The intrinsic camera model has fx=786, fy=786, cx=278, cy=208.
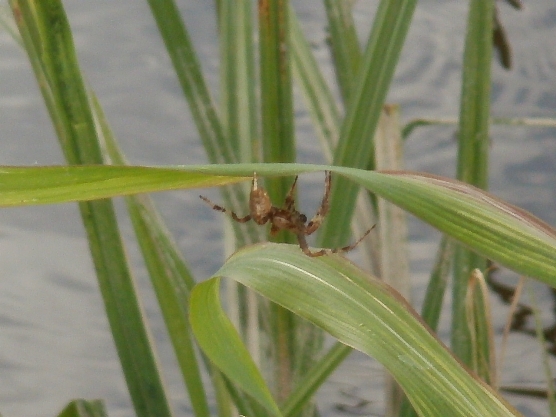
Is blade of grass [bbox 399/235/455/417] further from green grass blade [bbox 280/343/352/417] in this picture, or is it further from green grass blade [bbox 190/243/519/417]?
green grass blade [bbox 190/243/519/417]

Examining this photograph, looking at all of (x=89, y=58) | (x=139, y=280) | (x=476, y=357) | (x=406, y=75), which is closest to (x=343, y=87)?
(x=476, y=357)

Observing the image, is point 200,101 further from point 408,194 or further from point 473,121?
point 408,194

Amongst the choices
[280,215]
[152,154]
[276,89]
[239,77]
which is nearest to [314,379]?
[280,215]

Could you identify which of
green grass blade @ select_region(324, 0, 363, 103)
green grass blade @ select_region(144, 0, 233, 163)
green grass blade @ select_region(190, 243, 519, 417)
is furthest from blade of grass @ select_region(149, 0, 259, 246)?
green grass blade @ select_region(190, 243, 519, 417)

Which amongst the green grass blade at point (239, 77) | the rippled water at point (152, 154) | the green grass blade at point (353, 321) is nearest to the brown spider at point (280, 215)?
the green grass blade at point (239, 77)

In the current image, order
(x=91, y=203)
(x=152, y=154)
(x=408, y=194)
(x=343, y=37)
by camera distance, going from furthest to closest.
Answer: (x=152, y=154) < (x=343, y=37) < (x=91, y=203) < (x=408, y=194)
